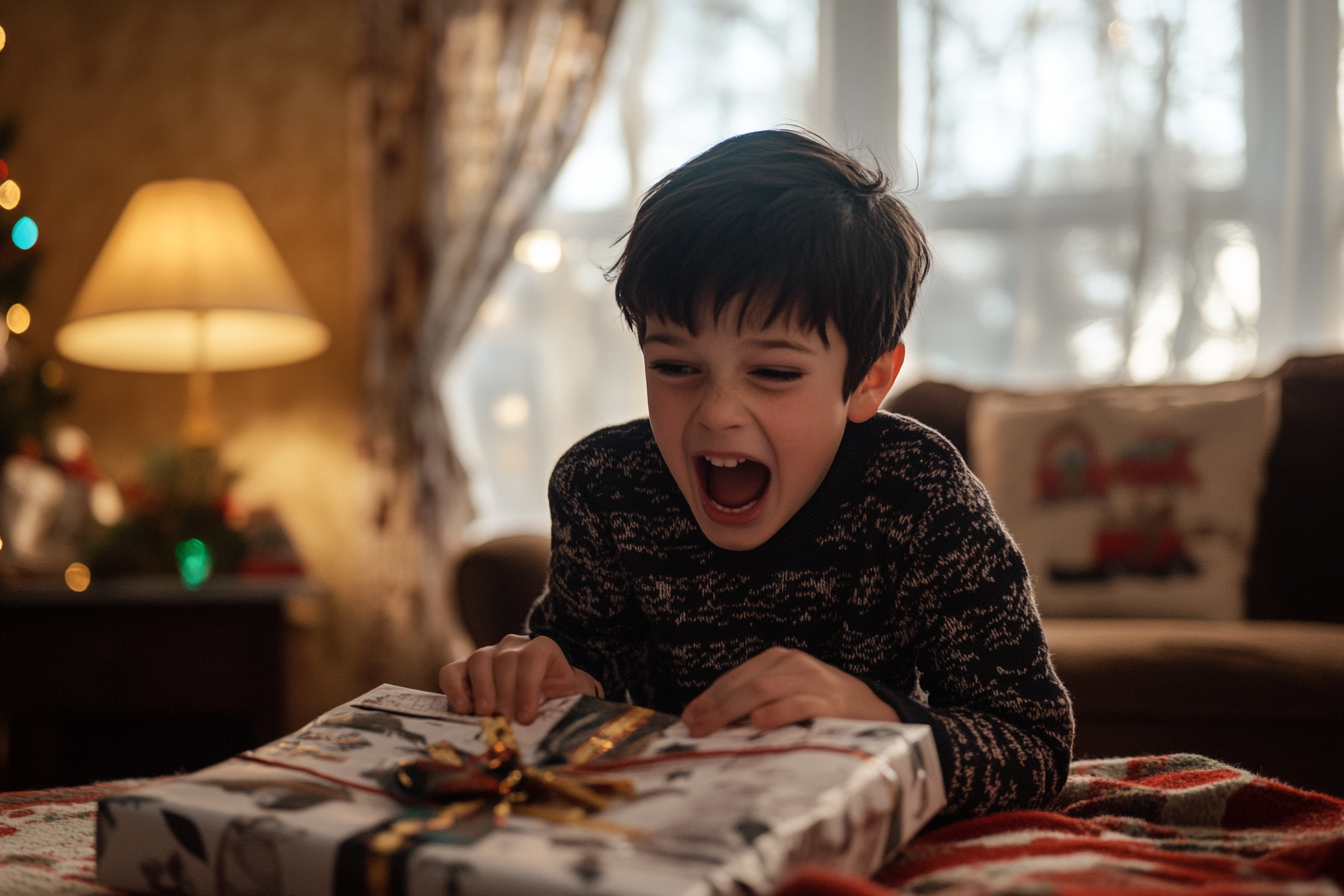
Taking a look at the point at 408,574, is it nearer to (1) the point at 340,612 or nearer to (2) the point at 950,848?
(1) the point at 340,612

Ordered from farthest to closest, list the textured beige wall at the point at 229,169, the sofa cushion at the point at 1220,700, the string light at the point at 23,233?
the textured beige wall at the point at 229,169 < the string light at the point at 23,233 < the sofa cushion at the point at 1220,700

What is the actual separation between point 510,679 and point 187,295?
5.99 feet

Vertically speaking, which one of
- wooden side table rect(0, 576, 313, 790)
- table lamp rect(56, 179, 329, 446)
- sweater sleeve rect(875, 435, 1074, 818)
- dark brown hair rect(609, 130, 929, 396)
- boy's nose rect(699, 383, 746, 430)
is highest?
table lamp rect(56, 179, 329, 446)

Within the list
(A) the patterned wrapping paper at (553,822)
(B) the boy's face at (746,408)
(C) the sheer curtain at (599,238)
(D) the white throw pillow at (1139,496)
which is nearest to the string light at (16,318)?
(C) the sheer curtain at (599,238)

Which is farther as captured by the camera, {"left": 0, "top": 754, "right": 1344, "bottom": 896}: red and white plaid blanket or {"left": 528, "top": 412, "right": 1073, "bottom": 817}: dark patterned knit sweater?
{"left": 528, "top": 412, "right": 1073, "bottom": 817}: dark patterned knit sweater

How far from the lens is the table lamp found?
210 cm

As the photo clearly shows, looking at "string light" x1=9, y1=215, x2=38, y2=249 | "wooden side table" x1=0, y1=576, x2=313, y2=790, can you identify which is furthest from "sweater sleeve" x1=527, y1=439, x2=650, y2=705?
"string light" x1=9, y1=215, x2=38, y2=249

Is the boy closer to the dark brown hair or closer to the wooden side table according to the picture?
the dark brown hair

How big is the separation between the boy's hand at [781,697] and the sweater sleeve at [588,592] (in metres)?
0.34

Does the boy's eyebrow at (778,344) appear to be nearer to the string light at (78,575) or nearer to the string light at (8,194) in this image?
the string light at (78,575)

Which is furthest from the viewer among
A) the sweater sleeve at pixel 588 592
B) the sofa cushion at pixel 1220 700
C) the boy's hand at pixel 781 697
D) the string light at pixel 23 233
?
the string light at pixel 23 233

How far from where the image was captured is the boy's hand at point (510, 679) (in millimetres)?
547

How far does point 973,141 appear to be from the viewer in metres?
2.46

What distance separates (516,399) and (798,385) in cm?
207
